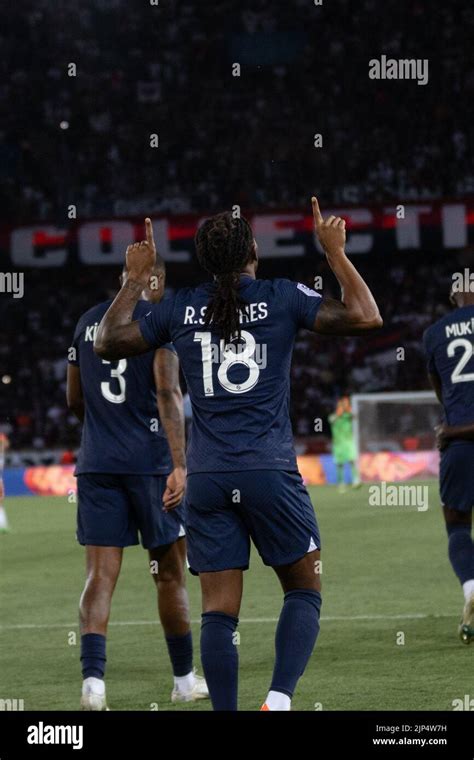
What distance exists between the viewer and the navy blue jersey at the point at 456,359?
25.8 feet

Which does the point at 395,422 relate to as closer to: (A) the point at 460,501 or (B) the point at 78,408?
(A) the point at 460,501

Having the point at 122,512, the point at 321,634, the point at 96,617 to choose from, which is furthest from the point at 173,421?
the point at 321,634

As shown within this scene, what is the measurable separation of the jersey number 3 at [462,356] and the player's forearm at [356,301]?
3161mm

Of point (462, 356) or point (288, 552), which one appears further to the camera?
point (462, 356)

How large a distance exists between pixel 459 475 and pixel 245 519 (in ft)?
10.4

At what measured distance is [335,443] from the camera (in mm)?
24250

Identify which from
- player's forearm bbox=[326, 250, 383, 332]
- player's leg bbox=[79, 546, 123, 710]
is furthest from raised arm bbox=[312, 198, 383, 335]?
player's leg bbox=[79, 546, 123, 710]

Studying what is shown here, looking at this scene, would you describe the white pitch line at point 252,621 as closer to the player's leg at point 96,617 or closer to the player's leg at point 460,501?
the player's leg at point 460,501

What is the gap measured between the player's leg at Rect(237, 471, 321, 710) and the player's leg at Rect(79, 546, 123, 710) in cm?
142

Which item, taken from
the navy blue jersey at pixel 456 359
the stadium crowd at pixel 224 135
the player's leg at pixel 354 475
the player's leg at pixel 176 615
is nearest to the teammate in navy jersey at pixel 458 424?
the navy blue jersey at pixel 456 359

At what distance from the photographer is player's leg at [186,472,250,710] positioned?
191 inches

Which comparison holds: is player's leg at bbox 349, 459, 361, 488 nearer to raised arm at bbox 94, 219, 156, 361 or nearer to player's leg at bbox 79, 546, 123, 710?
player's leg at bbox 79, 546, 123, 710

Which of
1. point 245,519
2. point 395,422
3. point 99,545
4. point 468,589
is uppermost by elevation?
point 245,519

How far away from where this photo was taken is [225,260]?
16.3 feet
